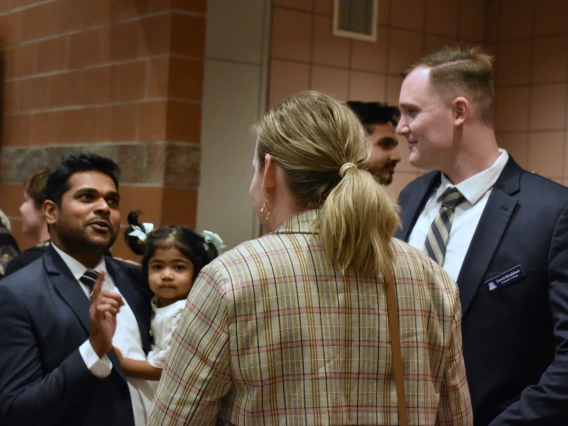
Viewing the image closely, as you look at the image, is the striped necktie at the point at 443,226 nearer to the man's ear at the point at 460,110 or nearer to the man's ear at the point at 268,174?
the man's ear at the point at 460,110

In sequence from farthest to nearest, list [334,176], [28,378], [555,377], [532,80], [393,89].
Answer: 1. [532,80]
2. [393,89]
3. [28,378]
4. [555,377]
5. [334,176]

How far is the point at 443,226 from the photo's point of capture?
92.8 inches

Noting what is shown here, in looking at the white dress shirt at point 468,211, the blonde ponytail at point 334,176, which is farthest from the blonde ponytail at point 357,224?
the white dress shirt at point 468,211

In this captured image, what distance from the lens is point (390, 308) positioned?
1.55m

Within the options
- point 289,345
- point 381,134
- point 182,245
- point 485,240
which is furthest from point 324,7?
point 289,345

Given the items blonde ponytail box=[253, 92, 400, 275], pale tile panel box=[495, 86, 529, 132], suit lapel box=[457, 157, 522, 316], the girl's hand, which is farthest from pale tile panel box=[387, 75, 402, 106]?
blonde ponytail box=[253, 92, 400, 275]

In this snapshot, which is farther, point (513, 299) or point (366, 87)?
point (366, 87)

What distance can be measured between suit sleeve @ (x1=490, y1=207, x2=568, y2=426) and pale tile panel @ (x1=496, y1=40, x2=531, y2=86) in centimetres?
278

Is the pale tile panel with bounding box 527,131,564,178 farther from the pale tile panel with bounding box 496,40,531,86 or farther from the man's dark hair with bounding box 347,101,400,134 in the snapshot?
the man's dark hair with bounding box 347,101,400,134

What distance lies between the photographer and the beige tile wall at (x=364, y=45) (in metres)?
4.07

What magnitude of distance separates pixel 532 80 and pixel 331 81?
125 cm

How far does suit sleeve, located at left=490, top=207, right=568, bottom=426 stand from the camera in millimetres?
1960

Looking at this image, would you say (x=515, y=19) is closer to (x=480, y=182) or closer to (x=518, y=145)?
(x=518, y=145)

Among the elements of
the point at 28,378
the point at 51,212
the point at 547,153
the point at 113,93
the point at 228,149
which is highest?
the point at 113,93
